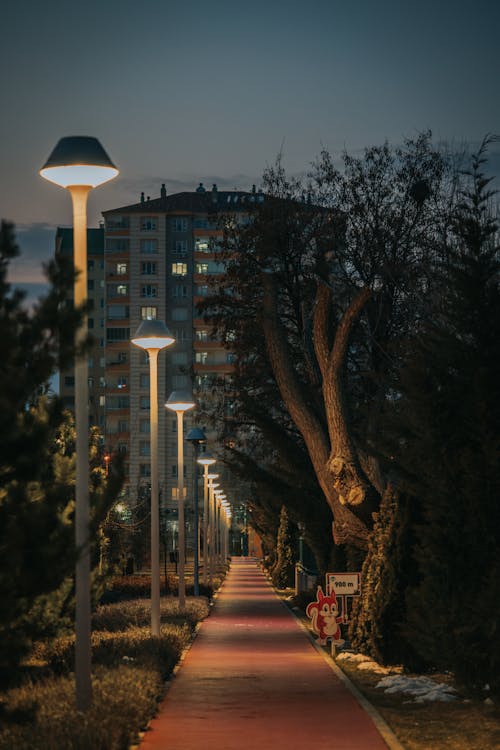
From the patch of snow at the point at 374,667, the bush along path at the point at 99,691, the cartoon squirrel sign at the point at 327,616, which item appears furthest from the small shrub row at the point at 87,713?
the cartoon squirrel sign at the point at 327,616

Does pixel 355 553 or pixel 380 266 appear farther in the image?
pixel 380 266

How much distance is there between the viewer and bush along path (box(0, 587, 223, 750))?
1055 centimetres

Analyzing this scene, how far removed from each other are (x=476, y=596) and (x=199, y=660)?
9.00m

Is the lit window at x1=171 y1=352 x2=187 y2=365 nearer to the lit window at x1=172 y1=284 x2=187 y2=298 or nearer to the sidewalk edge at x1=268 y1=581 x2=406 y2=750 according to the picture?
the lit window at x1=172 y1=284 x2=187 y2=298

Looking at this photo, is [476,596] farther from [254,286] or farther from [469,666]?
[254,286]

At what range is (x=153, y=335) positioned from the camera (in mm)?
20844

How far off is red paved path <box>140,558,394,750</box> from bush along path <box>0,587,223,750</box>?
0.35 meters

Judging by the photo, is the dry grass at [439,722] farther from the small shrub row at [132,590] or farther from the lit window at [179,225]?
the lit window at [179,225]

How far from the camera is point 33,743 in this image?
10.6 meters

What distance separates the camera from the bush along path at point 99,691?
1055 centimetres

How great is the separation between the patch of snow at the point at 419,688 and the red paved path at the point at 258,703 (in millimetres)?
619

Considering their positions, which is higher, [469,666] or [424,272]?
[424,272]

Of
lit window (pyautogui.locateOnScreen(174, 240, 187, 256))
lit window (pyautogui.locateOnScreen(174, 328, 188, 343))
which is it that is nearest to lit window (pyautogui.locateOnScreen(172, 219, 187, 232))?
lit window (pyautogui.locateOnScreen(174, 240, 187, 256))

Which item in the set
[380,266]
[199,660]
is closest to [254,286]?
[380,266]
